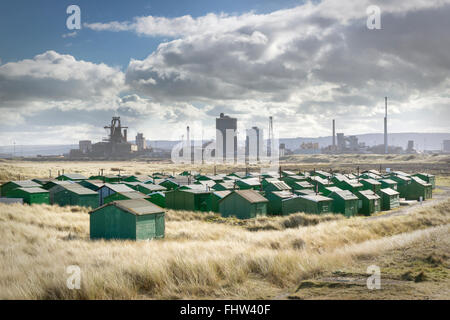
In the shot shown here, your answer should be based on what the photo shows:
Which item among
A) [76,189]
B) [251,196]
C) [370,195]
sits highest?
[76,189]

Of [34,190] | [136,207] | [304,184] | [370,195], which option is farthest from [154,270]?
[304,184]

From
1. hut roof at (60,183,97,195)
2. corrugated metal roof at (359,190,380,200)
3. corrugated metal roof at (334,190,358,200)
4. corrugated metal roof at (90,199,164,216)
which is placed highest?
corrugated metal roof at (90,199,164,216)

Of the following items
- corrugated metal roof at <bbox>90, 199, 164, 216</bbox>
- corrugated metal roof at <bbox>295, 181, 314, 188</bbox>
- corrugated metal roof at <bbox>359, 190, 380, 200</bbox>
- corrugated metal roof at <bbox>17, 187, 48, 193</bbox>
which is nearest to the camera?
corrugated metal roof at <bbox>90, 199, 164, 216</bbox>

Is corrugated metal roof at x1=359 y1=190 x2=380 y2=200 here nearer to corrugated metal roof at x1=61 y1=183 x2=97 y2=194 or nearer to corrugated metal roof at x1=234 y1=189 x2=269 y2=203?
corrugated metal roof at x1=234 y1=189 x2=269 y2=203

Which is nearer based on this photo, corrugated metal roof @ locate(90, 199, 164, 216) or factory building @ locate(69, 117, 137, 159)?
corrugated metal roof @ locate(90, 199, 164, 216)

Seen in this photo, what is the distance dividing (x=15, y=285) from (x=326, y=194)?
109 ft

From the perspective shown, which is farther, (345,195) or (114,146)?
(114,146)

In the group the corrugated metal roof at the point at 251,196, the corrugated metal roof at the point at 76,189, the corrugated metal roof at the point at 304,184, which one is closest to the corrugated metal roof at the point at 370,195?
the corrugated metal roof at the point at 304,184

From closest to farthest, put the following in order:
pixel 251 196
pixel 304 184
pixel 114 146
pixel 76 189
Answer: pixel 251 196, pixel 76 189, pixel 304 184, pixel 114 146

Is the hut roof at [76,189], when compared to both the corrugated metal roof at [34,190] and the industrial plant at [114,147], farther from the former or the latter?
the industrial plant at [114,147]

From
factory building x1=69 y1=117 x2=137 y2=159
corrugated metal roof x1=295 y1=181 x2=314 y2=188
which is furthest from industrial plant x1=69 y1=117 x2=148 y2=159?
corrugated metal roof x1=295 y1=181 x2=314 y2=188

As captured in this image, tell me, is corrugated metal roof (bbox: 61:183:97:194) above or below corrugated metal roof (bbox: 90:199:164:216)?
below

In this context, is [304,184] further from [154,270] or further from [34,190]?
[154,270]
